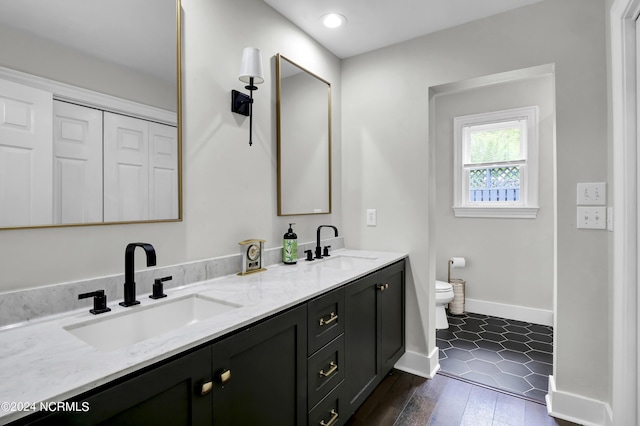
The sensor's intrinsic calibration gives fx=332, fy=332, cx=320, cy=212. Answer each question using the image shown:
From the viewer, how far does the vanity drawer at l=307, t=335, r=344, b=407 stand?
4.60ft

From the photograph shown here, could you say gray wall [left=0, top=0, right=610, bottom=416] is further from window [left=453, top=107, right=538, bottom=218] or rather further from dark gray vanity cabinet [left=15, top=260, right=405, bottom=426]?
window [left=453, top=107, right=538, bottom=218]

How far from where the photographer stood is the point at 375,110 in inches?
→ 101

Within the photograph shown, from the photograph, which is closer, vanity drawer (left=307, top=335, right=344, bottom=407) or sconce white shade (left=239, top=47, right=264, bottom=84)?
vanity drawer (left=307, top=335, right=344, bottom=407)

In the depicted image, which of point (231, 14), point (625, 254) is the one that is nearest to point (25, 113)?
point (231, 14)

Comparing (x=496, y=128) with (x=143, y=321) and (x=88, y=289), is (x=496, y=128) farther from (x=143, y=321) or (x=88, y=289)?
(x=88, y=289)

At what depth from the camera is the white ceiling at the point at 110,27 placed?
1.09m

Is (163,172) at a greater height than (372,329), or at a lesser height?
greater

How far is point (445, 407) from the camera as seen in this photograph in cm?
197

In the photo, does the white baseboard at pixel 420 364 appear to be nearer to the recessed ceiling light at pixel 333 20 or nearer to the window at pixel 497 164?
the window at pixel 497 164

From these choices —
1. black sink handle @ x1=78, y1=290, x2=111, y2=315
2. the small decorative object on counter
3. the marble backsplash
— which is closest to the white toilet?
the small decorative object on counter

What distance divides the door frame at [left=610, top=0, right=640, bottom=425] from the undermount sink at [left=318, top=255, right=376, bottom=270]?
1216 mm

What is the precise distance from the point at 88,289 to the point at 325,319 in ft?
3.07

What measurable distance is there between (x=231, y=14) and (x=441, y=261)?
3130mm

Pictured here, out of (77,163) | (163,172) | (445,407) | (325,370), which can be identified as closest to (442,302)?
(445,407)
